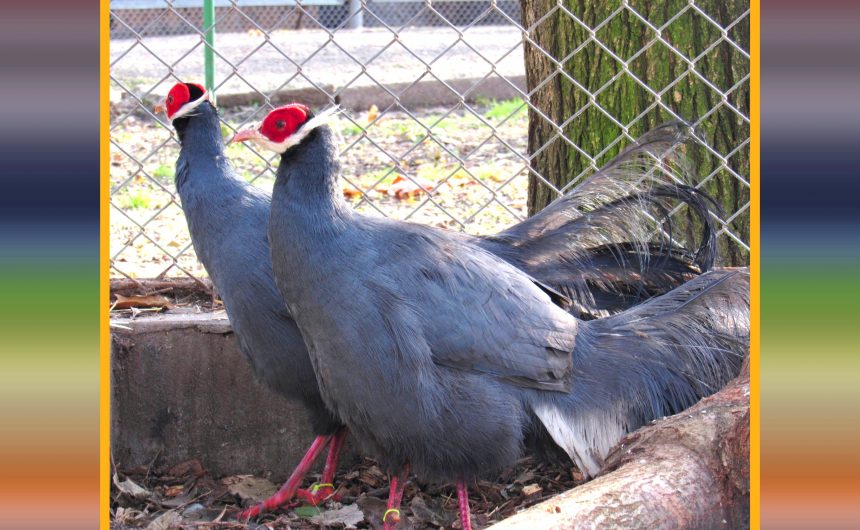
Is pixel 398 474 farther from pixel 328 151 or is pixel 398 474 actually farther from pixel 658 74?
pixel 658 74

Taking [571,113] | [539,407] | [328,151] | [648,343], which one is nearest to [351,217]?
[328,151]

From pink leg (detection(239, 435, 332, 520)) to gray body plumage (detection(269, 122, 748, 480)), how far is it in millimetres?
546

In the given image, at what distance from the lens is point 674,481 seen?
2658 millimetres

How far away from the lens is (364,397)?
10.2 feet

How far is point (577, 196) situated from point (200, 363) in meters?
1.55

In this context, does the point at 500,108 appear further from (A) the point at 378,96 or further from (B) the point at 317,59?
(B) the point at 317,59

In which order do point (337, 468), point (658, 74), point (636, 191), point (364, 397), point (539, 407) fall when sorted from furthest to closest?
1. point (658, 74)
2. point (337, 468)
3. point (636, 191)
4. point (539, 407)
5. point (364, 397)

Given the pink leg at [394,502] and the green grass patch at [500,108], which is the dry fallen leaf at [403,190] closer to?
the green grass patch at [500,108]

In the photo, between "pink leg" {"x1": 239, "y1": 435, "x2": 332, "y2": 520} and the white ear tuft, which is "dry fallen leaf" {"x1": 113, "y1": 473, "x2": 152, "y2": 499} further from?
the white ear tuft

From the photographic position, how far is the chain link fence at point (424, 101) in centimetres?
432

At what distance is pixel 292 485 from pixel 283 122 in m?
1.37
